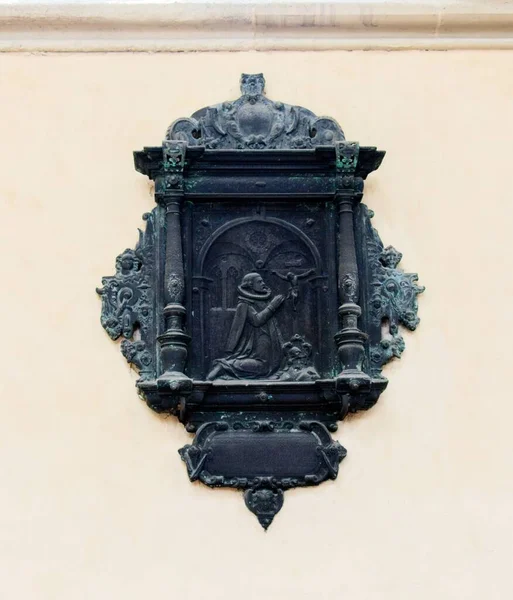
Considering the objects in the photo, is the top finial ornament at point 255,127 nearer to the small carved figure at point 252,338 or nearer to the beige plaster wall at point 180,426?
the beige plaster wall at point 180,426

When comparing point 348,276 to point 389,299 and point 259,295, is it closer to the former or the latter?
point 389,299

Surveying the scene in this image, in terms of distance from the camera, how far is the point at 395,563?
4.11m

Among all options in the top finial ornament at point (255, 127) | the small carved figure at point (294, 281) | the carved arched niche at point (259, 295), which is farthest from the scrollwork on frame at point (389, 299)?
the top finial ornament at point (255, 127)

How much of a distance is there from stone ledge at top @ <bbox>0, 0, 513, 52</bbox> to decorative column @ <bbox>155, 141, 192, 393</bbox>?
0.53 meters

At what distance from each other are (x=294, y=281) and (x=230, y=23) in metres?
1.00

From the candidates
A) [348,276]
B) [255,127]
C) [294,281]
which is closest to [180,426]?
[294,281]

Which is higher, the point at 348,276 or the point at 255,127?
the point at 255,127

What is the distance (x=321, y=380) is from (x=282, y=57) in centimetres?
124

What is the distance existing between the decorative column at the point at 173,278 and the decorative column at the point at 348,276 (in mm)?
524

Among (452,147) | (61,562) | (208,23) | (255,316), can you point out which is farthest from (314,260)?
(61,562)

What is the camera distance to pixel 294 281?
434cm

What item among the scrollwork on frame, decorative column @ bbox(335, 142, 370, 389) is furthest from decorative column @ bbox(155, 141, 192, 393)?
the scrollwork on frame

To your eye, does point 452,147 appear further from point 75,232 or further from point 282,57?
point 75,232

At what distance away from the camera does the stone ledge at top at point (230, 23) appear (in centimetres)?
457
